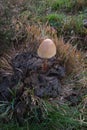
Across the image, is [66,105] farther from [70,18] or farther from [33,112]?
[70,18]

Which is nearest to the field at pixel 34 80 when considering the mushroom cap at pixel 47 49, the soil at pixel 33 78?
the soil at pixel 33 78

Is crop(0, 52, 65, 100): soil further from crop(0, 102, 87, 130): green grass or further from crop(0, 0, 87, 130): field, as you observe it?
crop(0, 102, 87, 130): green grass

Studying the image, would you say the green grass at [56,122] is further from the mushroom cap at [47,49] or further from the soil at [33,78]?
the mushroom cap at [47,49]

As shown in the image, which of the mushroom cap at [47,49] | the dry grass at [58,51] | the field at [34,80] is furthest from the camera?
the dry grass at [58,51]

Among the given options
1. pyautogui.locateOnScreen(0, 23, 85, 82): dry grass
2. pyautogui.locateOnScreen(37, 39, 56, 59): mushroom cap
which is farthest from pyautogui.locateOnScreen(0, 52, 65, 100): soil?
pyautogui.locateOnScreen(37, 39, 56, 59): mushroom cap

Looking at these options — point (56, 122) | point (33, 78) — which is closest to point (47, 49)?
point (33, 78)

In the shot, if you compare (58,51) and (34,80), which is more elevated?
(58,51)

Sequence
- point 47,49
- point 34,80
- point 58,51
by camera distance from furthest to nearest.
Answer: point 58,51 < point 34,80 < point 47,49

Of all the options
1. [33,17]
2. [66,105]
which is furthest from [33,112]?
[33,17]

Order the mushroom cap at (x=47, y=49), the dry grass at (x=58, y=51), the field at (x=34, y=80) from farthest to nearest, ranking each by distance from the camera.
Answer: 1. the dry grass at (x=58, y=51)
2. the field at (x=34, y=80)
3. the mushroom cap at (x=47, y=49)

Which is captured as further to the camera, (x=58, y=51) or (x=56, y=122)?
(x=58, y=51)

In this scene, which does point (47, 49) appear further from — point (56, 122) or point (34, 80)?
point (56, 122)
